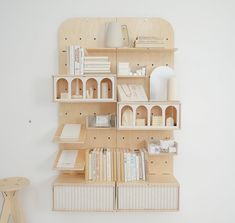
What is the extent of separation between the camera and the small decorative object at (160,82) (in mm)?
2225

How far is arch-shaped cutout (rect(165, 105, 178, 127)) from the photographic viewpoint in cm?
211

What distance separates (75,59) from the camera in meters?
2.07

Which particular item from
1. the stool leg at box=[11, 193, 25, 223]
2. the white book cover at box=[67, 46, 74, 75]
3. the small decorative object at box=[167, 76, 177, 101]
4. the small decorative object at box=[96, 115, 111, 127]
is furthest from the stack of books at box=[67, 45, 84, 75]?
the stool leg at box=[11, 193, 25, 223]

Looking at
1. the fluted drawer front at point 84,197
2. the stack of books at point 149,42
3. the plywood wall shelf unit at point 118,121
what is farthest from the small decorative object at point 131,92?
the fluted drawer front at point 84,197

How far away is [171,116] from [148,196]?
0.60m

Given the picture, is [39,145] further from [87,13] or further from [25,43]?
[87,13]

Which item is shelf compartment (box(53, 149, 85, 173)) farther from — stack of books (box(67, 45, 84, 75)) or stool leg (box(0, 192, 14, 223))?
stack of books (box(67, 45, 84, 75))

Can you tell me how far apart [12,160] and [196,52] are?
1674 mm

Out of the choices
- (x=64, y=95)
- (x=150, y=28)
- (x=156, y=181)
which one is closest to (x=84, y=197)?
(x=156, y=181)

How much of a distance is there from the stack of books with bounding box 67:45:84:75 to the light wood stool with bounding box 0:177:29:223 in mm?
892

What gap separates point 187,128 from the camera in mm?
2318

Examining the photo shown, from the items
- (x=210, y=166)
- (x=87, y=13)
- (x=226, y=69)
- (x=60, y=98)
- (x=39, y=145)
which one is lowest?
(x=210, y=166)

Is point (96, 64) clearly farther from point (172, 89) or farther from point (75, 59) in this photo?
point (172, 89)

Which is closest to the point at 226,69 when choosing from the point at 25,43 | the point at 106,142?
the point at 106,142
